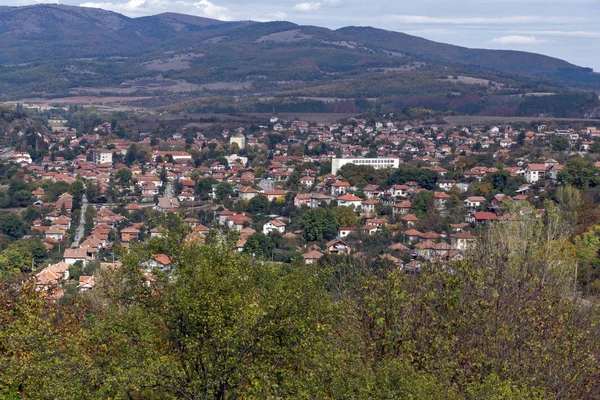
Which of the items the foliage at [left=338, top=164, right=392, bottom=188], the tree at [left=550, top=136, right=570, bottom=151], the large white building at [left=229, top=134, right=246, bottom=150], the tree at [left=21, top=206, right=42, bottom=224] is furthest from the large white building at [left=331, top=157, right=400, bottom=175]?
the tree at [left=21, top=206, right=42, bottom=224]

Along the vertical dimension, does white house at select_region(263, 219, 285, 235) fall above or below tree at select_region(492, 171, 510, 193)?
below

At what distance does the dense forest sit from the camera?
19.3ft

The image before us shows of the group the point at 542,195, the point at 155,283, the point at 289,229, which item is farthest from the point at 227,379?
the point at 542,195

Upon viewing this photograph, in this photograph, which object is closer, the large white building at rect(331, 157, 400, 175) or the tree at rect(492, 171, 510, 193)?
the tree at rect(492, 171, 510, 193)

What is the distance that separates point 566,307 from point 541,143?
124ft

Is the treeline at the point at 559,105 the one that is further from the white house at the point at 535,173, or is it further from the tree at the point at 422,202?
the tree at the point at 422,202

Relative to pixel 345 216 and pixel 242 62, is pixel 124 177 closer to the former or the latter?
pixel 345 216

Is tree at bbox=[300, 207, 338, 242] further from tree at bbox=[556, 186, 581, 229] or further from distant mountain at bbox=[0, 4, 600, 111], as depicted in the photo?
distant mountain at bbox=[0, 4, 600, 111]

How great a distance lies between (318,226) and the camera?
86.0 ft

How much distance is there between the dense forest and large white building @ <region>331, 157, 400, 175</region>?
31364 mm

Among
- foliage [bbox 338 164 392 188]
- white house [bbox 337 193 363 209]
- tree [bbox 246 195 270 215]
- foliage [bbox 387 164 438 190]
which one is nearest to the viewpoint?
tree [bbox 246 195 270 215]

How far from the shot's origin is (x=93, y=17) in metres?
154

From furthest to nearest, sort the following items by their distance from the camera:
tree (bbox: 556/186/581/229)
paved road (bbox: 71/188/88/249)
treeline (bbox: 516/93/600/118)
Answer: treeline (bbox: 516/93/600/118)
paved road (bbox: 71/188/88/249)
tree (bbox: 556/186/581/229)

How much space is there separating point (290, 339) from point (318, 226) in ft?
64.6
